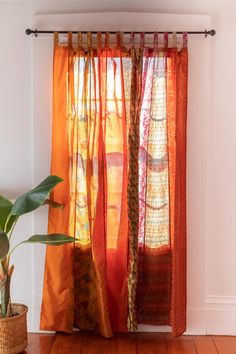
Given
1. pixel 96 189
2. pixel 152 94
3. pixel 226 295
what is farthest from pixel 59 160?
pixel 226 295

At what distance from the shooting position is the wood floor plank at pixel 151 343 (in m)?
3.01

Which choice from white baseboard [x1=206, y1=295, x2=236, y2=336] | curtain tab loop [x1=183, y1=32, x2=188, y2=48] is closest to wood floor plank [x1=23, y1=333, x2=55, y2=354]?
white baseboard [x1=206, y1=295, x2=236, y2=336]

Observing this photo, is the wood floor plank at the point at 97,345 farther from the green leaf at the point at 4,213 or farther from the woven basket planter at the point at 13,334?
the green leaf at the point at 4,213

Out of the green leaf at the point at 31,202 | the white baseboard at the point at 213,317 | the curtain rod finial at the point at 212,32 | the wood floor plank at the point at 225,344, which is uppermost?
the curtain rod finial at the point at 212,32

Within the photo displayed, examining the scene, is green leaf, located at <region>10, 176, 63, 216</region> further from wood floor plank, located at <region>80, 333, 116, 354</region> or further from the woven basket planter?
wood floor plank, located at <region>80, 333, 116, 354</region>

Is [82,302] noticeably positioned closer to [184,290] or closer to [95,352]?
[95,352]

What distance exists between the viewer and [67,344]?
308cm

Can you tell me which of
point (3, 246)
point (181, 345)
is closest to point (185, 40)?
point (3, 246)

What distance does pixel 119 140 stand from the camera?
9.96ft

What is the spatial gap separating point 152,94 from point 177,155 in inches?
15.8

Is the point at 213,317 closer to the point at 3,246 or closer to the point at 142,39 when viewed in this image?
the point at 3,246

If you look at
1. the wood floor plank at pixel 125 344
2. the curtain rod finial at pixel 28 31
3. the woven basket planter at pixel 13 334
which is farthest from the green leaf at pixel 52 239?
the curtain rod finial at pixel 28 31

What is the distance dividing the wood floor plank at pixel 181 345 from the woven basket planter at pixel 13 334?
902 mm

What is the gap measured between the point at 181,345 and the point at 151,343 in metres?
0.19
